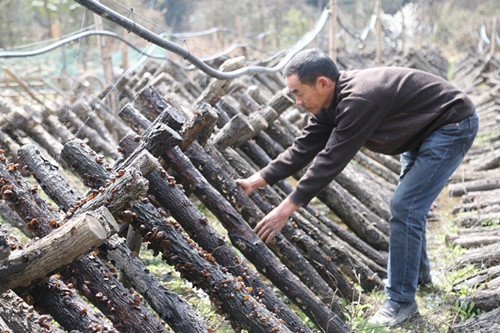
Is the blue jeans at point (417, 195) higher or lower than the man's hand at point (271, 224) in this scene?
lower

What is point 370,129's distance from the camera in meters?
2.94

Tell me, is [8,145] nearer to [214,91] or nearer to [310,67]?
[214,91]

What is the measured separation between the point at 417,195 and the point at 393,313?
64cm

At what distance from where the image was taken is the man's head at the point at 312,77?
2986 millimetres

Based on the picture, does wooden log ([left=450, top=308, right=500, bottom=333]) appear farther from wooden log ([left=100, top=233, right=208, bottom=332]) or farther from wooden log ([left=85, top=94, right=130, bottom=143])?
wooden log ([left=85, top=94, right=130, bottom=143])

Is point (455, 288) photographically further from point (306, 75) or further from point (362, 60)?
point (362, 60)

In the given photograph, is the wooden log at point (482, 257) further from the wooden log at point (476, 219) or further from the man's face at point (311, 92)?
the man's face at point (311, 92)

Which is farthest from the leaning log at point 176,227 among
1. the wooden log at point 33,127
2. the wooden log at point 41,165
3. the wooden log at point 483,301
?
the wooden log at point 33,127

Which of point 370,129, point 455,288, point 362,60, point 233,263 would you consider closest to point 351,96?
point 370,129

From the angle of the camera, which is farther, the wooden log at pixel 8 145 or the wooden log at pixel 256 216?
the wooden log at pixel 8 145

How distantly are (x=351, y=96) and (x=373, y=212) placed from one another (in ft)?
5.72

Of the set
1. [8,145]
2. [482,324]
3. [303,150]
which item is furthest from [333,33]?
[482,324]

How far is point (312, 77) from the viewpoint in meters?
3.00

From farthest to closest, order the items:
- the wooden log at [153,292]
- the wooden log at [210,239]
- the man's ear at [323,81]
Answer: the man's ear at [323,81] → the wooden log at [210,239] → the wooden log at [153,292]
